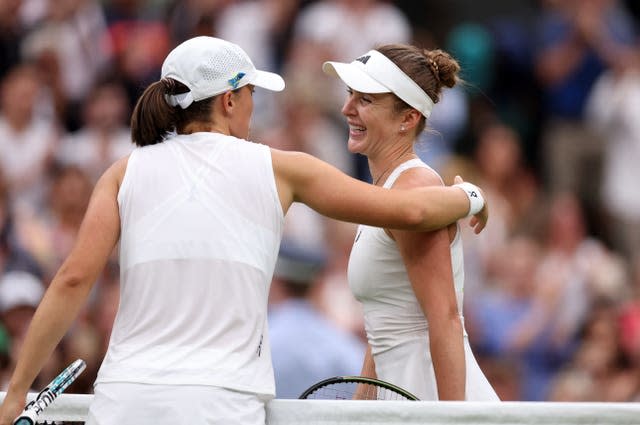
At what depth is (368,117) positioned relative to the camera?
427 cm

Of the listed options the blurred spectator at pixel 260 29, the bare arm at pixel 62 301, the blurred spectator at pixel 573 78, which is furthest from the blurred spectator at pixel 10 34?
the bare arm at pixel 62 301

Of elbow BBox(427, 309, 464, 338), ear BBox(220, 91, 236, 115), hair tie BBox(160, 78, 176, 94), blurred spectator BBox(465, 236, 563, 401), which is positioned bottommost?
blurred spectator BBox(465, 236, 563, 401)

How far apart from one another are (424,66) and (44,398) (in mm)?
1596

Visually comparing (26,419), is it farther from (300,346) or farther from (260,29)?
(260,29)

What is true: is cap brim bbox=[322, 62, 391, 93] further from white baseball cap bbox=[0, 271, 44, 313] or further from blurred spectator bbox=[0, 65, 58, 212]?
blurred spectator bbox=[0, 65, 58, 212]

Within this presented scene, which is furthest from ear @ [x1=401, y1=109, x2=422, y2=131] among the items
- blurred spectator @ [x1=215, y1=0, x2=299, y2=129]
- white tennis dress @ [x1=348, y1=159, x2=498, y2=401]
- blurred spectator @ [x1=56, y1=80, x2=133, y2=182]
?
blurred spectator @ [x1=215, y1=0, x2=299, y2=129]

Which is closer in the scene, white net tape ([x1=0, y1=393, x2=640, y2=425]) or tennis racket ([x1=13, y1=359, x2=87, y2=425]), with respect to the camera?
tennis racket ([x1=13, y1=359, x2=87, y2=425])

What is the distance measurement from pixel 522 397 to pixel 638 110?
277cm

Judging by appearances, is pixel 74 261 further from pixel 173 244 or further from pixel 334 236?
pixel 334 236

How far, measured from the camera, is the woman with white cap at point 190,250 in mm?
3439

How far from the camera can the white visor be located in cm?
421

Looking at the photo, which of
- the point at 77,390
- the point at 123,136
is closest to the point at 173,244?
the point at 77,390

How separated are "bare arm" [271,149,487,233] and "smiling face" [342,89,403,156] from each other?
0.52 meters

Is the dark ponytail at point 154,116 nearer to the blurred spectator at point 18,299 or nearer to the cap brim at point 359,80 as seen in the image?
the cap brim at point 359,80
